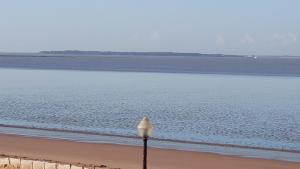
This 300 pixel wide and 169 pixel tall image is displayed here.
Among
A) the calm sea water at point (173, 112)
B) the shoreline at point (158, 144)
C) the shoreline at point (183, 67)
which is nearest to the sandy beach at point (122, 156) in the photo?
the shoreline at point (158, 144)

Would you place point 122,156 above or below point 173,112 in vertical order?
below

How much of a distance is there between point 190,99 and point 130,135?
15.1 metres

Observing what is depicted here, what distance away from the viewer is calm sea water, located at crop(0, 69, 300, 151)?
83.6ft

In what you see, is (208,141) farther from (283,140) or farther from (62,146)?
(62,146)

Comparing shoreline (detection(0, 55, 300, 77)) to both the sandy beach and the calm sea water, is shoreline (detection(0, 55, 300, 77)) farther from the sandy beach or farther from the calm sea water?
the sandy beach

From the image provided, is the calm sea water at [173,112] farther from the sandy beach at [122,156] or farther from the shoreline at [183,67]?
the shoreline at [183,67]

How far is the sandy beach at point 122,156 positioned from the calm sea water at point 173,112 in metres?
3.39

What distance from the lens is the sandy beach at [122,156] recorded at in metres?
18.2

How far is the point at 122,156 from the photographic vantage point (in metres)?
19.6

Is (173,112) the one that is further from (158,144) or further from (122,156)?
(122,156)

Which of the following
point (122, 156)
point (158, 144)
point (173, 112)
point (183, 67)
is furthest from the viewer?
point (183, 67)

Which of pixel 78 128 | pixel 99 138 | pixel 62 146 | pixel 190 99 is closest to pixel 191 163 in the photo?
pixel 62 146

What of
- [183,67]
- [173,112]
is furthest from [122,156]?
[183,67]

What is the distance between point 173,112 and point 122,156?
13.1 meters
